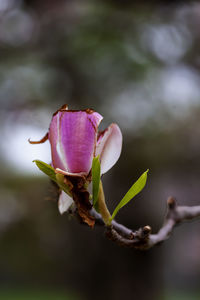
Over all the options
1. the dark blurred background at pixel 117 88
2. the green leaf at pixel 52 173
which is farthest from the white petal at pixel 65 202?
the dark blurred background at pixel 117 88

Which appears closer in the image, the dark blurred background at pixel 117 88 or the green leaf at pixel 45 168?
the green leaf at pixel 45 168

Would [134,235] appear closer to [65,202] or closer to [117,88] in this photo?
[65,202]

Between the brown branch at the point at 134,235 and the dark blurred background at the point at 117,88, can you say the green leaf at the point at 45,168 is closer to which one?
the brown branch at the point at 134,235

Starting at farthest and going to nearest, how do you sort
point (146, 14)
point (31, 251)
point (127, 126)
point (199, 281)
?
1. point (199, 281)
2. point (31, 251)
3. point (127, 126)
4. point (146, 14)

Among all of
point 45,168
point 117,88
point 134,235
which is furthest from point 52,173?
point 117,88

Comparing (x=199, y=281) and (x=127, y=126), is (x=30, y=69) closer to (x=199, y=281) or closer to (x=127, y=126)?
(x=127, y=126)

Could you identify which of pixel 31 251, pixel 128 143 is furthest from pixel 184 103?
pixel 31 251

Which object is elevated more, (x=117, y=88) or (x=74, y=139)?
(x=117, y=88)

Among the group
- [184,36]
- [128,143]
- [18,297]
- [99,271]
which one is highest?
[184,36]
